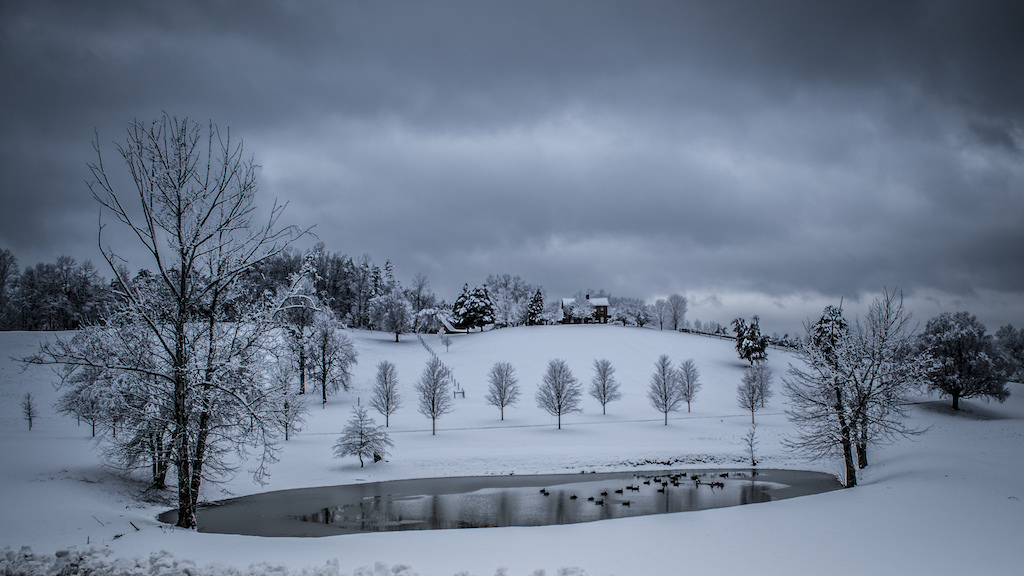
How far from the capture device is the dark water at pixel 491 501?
20008 millimetres

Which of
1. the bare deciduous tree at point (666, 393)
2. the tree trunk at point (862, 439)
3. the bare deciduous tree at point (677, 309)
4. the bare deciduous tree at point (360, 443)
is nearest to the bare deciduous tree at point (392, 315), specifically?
the bare deciduous tree at point (666, 393)

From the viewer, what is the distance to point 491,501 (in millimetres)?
23984

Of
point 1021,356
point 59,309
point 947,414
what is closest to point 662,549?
point 947,414

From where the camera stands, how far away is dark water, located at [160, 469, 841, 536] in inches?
788

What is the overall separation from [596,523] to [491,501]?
9133 millimetres

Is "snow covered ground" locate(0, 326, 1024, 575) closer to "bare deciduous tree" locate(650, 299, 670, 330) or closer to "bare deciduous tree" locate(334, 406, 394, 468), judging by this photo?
"bare deciduous tree" locate(334, 406, 394, 468)

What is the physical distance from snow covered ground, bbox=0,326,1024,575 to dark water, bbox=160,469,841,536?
2192 mm

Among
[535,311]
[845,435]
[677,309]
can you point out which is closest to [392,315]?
[535,311]

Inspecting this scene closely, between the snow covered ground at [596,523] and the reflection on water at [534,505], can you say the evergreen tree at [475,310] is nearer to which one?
the snow covered ground at [596,523]

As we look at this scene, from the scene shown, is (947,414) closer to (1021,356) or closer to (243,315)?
(1021,356)

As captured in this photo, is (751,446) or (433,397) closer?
(751,446)

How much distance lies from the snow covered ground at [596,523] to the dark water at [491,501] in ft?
7.19

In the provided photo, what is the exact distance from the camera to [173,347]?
12.5m

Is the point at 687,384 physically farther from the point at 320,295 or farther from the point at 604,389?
the point at 320,295
